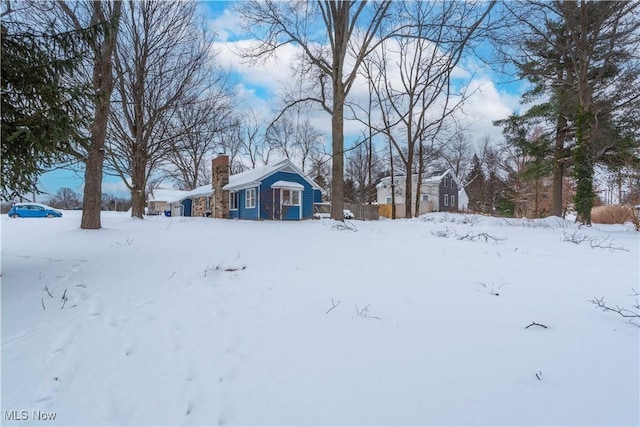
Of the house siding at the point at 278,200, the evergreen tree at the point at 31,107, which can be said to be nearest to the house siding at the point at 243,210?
the house siding at the point at 278,200

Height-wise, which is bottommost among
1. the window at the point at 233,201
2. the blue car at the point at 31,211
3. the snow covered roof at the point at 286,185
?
the blue car at the point at 31,211

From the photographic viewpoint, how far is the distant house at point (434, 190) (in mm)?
36062

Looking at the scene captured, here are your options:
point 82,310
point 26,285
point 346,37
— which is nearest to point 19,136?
point 26,285

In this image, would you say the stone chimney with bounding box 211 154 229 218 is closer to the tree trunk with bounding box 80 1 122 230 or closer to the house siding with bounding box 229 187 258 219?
the house siding with bounding box 229 187 258 219

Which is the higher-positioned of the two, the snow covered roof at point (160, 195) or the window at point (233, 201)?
the snow covered roof at point (160, 195)

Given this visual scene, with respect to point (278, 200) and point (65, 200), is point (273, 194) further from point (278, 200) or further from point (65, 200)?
point (65, 200)

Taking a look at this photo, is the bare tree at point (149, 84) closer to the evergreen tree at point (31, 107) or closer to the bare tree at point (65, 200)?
the evergreen tree at point (31, 107)

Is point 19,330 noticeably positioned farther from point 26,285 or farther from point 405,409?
point 405,409

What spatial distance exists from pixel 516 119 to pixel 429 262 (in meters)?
15.3

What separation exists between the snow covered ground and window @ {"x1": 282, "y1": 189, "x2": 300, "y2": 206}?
15.4 meters

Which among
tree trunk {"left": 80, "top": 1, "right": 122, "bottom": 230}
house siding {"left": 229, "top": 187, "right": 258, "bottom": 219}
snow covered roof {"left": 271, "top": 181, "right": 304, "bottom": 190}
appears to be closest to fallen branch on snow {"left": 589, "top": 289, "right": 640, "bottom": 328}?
tree trunk {"left": 80, "top": 1, "right": 122, "bottom": 230}

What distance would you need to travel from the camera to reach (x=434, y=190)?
3672 cm

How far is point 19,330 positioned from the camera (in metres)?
2.45

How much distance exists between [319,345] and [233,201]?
65.2ft
